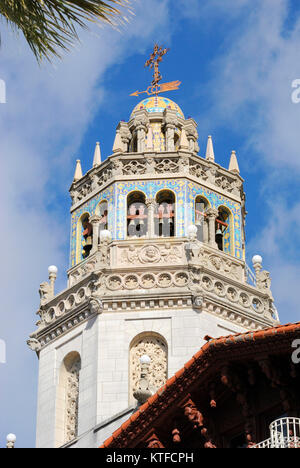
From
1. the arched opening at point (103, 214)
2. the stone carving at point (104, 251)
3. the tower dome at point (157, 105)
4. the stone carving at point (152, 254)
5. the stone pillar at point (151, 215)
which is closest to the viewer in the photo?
the stone carving at point (152, 254)

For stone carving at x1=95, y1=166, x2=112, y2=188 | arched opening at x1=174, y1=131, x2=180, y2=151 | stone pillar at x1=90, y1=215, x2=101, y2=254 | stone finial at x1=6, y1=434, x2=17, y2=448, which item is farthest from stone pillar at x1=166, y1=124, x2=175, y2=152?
stone finial at x1=6, y1=434, x2=17, y2=448

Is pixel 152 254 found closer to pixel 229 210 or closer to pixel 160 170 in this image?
pixel 160 170

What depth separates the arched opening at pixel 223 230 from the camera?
4384cm

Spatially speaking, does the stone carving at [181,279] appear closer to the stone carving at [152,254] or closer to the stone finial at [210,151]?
the stone carving at [152,254]

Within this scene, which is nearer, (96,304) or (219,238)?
(96,304)

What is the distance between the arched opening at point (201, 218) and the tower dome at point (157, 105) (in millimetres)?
5187

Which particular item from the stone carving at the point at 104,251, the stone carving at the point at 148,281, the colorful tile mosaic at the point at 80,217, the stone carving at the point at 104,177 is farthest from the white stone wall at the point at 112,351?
the stone carving at the point at 104,177

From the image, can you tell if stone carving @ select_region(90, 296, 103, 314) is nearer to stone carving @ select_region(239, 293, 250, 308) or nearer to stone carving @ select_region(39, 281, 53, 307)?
stone carving @ select_region(39, 281, 53, 307)

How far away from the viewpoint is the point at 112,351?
3934cm

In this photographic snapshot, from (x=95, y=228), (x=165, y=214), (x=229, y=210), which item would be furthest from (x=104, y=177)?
(x=229, y=210)

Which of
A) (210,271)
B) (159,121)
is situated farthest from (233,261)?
(159,121)

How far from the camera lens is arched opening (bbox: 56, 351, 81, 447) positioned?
39562 mm

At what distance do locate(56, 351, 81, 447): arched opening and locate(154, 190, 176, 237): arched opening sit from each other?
18.8 ft

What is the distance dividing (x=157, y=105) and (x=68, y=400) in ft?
45.8
